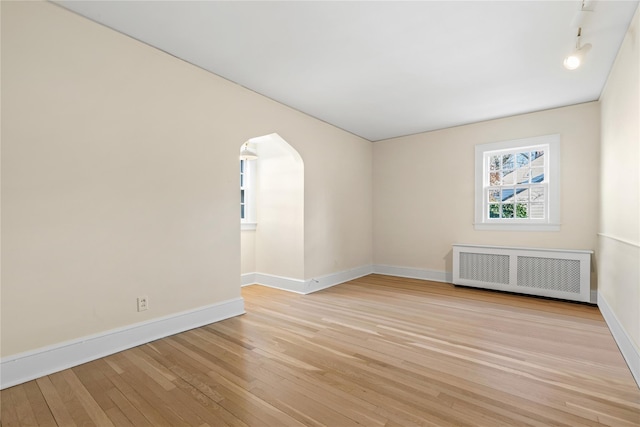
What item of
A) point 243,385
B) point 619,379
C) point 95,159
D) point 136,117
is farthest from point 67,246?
point 619,379

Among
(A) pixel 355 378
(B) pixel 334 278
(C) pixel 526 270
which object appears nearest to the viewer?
(A) pixel 355 378

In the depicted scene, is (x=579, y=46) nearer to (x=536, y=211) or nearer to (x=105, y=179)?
(x=536, y=211)

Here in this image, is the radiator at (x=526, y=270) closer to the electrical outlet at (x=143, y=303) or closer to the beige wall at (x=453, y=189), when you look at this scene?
the beige wall at (x=453, y=189)

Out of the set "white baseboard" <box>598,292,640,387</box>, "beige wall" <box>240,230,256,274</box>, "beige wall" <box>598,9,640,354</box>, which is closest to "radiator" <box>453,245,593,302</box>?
"beige wall" <box>598,9,640,354</box>

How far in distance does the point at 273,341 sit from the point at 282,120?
9.03 feet

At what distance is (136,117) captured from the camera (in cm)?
267

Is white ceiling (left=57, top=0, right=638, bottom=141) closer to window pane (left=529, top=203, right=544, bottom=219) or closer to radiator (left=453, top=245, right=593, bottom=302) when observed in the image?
window pane (left=529, top=203, right=544, bottom=219)

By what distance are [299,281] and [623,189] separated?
3636 millimetres

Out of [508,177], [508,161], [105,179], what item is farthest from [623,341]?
[105,179]

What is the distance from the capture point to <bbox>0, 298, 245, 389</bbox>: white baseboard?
204 centimetres

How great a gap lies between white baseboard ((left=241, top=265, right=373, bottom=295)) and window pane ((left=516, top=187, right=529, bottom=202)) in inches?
112

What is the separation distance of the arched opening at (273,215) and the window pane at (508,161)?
10.4 ft

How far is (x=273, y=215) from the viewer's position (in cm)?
494

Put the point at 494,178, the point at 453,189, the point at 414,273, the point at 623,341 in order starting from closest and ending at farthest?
the point at 623,341
the point at 494,178
the point at 453,189
the point at 414,273
